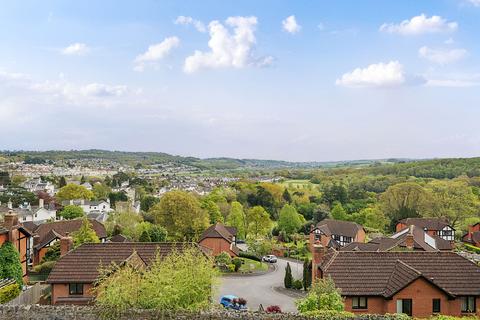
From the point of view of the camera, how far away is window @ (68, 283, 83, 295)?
89.5ft

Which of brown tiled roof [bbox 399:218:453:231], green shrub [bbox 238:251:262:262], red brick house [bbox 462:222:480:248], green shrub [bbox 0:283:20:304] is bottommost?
green shrub [bbox 238:251:262:262]

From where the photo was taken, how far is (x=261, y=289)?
41344mm

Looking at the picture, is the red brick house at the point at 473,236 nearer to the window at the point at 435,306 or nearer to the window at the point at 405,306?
the window at the point at 435,306

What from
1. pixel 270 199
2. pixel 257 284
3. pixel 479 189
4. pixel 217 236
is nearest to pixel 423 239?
pixel 257 284

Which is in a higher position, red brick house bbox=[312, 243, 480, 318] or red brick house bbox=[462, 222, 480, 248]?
red brick house bbox=[312, 243, 480, 318]

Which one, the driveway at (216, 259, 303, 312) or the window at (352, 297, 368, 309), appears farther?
the driveway at (216, 259, 303, 312)

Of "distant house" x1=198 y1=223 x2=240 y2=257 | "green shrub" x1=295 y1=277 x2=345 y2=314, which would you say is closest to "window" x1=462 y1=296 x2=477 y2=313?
"green shrub" x1=295 y1=277 x2=345 y2=314

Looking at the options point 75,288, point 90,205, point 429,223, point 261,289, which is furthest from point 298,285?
point 90,205

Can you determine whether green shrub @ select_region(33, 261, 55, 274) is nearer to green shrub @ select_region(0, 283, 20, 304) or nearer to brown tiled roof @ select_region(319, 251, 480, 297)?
green shrub @ select_region(0, 283, 20, 304)

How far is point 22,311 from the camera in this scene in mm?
18750

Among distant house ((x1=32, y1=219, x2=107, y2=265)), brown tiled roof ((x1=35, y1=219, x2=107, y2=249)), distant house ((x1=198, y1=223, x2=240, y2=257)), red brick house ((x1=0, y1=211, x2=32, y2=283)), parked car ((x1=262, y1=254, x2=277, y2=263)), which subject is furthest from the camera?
distant house ((x1=198, y1=223, x2=240, y2=257))

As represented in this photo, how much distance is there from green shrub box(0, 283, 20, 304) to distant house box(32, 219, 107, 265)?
19.7m

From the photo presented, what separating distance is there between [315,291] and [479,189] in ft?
325

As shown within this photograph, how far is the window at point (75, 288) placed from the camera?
27281 mm
